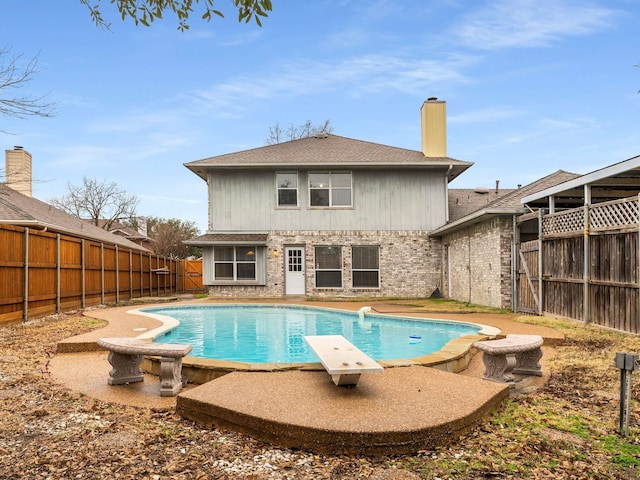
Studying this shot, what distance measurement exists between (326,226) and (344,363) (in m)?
14.2

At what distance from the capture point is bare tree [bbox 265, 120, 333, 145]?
34.1m

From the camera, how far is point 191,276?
2942cm

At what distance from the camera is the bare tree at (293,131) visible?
112 feet

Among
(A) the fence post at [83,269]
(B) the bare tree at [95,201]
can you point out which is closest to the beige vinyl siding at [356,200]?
(A) the fence post at [83,269]

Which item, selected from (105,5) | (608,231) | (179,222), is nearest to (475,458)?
(105,5)

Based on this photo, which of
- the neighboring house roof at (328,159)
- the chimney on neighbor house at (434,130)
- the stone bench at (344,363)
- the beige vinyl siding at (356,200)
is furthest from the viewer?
the chimney on neighbor house at (434,130)

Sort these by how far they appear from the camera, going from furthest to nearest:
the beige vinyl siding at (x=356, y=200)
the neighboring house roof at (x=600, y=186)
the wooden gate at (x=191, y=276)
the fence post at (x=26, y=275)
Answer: the wooden gate at (x=191, y=276), the beige vinyl siding at (x=356, y=200), the fence post at (x=26, y=275), the neighboring house roof at (x=600, y=186)

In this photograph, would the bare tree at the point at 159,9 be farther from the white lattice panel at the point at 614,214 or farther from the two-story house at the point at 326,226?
the two-story house at the point at 326,226

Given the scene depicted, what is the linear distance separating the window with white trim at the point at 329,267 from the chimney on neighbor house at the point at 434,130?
18.2 feet

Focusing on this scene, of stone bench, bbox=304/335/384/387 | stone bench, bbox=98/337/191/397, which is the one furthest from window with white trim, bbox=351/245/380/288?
stone bench, bbox=98/337/191/397

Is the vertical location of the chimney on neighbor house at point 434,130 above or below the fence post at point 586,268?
above

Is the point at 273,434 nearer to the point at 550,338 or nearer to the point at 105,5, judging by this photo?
the point at 105,5

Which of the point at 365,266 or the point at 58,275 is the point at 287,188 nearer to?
the point at 365,266


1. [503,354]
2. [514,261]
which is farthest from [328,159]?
[503,354]
